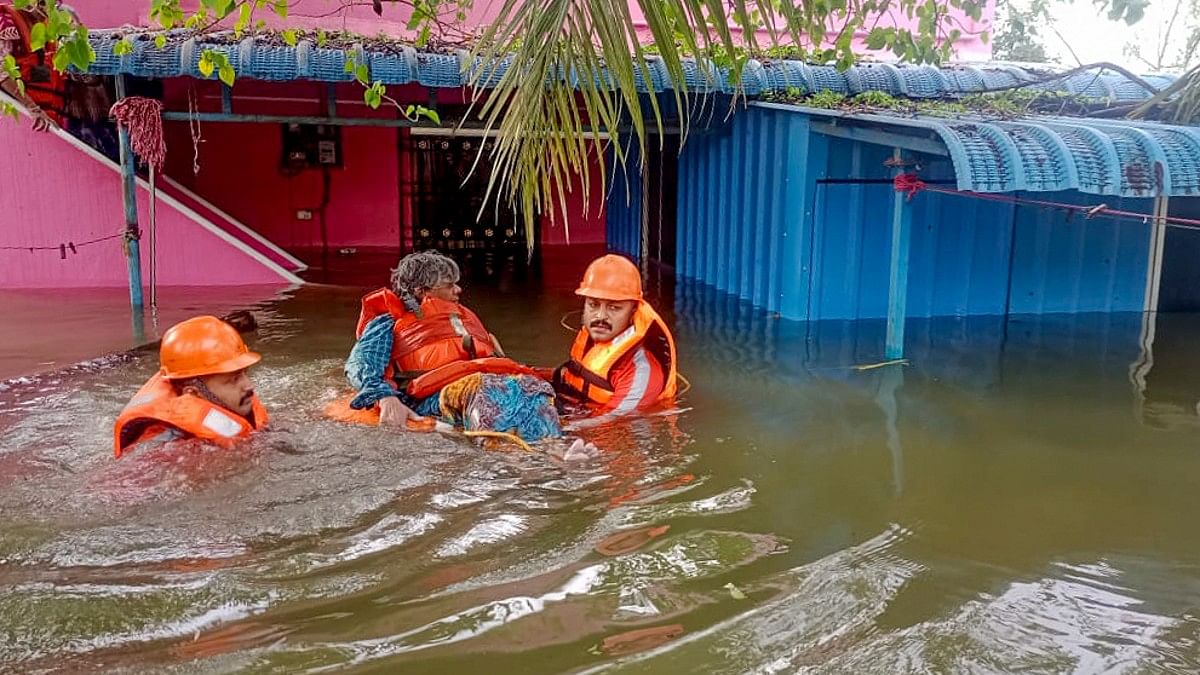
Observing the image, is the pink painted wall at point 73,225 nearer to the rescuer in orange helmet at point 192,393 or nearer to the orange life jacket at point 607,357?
the orange life jacket at point 607,357

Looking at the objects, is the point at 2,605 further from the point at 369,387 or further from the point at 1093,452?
the point at 1093,452

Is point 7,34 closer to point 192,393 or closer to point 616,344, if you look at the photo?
point 192,393

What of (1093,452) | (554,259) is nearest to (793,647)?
(1093,452)

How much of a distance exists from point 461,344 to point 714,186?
6.35m

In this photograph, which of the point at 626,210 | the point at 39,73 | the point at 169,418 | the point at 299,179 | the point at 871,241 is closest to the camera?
the point at 169,418

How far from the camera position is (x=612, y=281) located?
6008 millimetres

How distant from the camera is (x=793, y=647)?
11.9 feet

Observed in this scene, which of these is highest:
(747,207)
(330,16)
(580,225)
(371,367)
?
(330,16)

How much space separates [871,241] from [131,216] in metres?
7.22

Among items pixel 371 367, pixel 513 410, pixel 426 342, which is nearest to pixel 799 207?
pixel 426 342

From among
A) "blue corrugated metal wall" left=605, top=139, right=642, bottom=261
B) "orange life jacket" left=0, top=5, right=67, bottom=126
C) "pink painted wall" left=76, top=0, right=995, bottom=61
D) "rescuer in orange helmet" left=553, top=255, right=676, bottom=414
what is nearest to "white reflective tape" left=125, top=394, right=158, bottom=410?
"rescuer in orange helmet" left=553, top=255, right=676, bottom=414

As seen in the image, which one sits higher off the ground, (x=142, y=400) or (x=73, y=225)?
(x=73, y=225)

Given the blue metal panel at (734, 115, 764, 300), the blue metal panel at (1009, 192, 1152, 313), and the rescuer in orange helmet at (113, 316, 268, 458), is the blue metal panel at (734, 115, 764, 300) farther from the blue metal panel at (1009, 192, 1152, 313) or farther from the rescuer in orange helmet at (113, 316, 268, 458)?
the rescuer in orange helmet at (113, 316, 268, 458)

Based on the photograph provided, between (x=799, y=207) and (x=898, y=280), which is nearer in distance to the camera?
(x=898, y=280)
